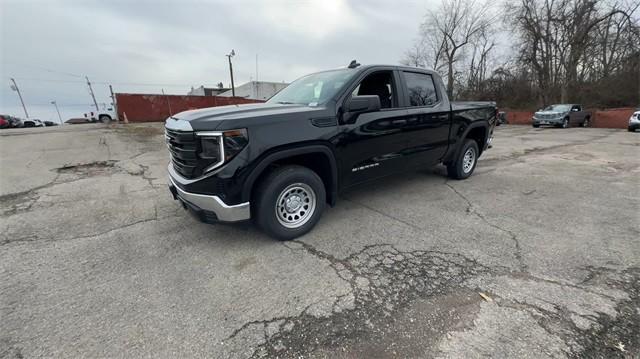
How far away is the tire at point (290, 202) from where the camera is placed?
2980 millimetres

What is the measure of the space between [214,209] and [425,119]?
3233 millimetres

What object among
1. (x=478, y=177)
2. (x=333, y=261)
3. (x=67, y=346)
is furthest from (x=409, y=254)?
(x=478, y=177)

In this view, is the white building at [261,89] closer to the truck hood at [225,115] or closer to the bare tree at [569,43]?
the bare tree at [569,43]

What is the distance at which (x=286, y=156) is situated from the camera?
297cm

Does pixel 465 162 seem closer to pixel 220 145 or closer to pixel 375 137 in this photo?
pixel 375 137

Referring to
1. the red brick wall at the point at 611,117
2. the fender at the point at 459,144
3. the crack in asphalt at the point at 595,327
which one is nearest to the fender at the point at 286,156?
the crack in asphalt at the point at 595,327

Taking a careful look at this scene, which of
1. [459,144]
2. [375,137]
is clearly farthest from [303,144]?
[459,144]

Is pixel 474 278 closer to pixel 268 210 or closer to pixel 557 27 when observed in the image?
pixel 268 210

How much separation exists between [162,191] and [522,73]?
3543cm

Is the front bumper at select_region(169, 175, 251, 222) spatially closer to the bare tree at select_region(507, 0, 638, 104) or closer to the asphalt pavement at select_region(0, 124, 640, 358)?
the asphalt pavement at select_region(0, 124, 640, 358)

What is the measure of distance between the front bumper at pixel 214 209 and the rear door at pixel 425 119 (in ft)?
8.26

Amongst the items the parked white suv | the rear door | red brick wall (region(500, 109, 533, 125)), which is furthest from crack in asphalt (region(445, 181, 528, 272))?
the parked white suv

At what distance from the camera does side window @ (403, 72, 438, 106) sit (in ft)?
13.9

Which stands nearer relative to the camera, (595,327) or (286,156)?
(595,327)
